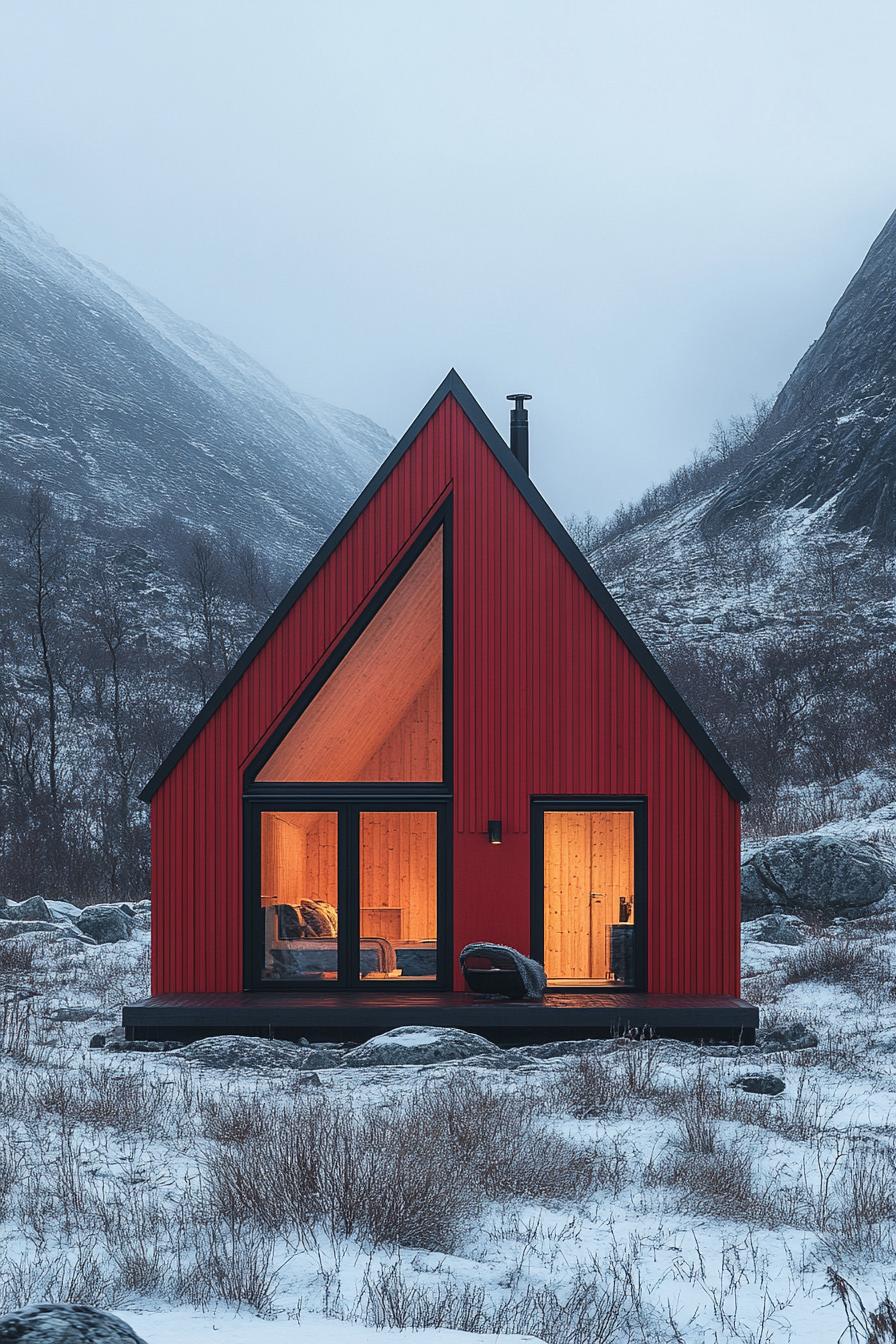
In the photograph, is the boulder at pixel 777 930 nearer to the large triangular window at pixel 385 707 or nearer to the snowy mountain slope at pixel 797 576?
the large triangular window at pixel 385 707

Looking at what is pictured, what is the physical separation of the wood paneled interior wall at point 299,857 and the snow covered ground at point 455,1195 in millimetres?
2492

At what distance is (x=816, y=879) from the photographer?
17.5 m

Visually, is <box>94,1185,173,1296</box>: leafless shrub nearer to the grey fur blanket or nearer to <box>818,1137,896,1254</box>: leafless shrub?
<box>818,1137,896,1254</box>: leafless shrub

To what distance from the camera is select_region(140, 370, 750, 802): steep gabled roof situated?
12195 millimetres

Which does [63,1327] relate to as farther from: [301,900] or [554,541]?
[554,541]

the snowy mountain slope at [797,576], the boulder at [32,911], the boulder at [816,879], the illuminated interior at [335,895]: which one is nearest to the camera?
the illuminated interior at [335,895]

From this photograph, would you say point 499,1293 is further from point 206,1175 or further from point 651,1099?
point 651,1099

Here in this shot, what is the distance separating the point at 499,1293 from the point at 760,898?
13076 millimetres

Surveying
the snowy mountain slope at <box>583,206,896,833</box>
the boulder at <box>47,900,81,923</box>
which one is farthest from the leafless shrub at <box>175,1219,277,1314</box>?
the snowy mountain slope at <box>583,206,896,833</box>

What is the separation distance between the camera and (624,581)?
151 ft

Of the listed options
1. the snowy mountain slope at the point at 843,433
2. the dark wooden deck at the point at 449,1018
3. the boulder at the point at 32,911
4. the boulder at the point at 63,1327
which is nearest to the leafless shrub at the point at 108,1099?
the dark wooden deck at the point at 449,1018

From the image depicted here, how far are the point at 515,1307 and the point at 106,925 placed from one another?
14.2 meters

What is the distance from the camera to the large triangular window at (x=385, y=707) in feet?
41.2

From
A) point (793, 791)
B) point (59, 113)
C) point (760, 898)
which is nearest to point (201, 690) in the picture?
point (793, 791)
